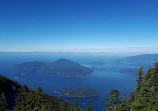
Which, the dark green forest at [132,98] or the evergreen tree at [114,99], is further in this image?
the evergreen tree at [114,99]

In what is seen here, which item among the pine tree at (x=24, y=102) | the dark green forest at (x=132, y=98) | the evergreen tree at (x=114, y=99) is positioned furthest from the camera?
the pine tree at (x=24, y=102)

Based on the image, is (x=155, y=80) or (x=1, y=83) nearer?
(x=155, y=80)

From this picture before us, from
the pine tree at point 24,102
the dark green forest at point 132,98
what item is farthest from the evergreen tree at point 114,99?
the pine tree at point 24,102

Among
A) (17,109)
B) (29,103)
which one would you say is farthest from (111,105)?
(17,109)

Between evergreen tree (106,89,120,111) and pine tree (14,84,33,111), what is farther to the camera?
pine tree (14,84,33,111)

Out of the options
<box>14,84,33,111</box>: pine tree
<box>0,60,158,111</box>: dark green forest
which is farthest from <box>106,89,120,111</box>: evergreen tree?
<box>14,84,33,111</box>: pine tree

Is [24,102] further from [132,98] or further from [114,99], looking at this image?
[132,98]

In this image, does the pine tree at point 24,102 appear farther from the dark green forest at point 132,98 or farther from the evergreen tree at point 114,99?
the evergreen tree at point 114,99

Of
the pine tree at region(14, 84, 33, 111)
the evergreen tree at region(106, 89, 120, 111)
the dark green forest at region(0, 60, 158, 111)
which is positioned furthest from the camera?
the pine tree at region(14, 84, 33, 111)

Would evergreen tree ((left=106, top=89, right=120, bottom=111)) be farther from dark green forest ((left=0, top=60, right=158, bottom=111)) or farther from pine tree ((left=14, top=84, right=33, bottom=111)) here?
pine tree ((left=14, top=84, right=33, bottom=111))

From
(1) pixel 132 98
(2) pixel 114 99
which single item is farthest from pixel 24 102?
(1) pixel 132 98

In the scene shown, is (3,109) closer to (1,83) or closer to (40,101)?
(40,101)
